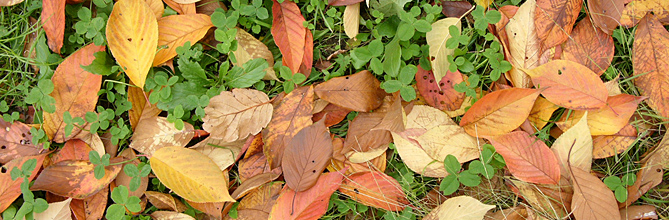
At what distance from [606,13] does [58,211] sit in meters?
2.16

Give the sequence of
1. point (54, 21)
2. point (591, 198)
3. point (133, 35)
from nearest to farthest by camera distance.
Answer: point (591, 198), point (133, 35), point (54, 21)

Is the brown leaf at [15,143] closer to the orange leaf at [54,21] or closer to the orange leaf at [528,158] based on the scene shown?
the orange leaf at [54,21]

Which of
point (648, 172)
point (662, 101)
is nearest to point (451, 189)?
point (648, 172)

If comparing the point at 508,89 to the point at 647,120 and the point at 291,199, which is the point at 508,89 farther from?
the point at 291,199

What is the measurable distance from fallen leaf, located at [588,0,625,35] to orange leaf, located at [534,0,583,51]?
5cm

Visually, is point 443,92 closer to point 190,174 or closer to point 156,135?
point 190,174

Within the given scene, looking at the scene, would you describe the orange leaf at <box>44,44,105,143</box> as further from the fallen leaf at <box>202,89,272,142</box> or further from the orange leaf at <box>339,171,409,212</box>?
the orange leaf at <box>339,171,409,212</box>

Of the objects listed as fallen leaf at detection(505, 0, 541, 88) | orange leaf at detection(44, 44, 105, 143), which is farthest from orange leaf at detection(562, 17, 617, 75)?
orange leaf at detection(44, 44, 105, 143)

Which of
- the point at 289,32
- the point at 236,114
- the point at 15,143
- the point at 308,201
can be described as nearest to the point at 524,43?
the point at 289,32

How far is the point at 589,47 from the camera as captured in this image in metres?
1.62

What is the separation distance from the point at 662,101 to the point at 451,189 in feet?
2.64

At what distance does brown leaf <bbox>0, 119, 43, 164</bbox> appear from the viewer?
5.63ft

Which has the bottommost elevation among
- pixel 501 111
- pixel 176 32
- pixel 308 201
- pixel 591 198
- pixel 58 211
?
pixel 58 211

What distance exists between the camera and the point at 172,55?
168 cm
